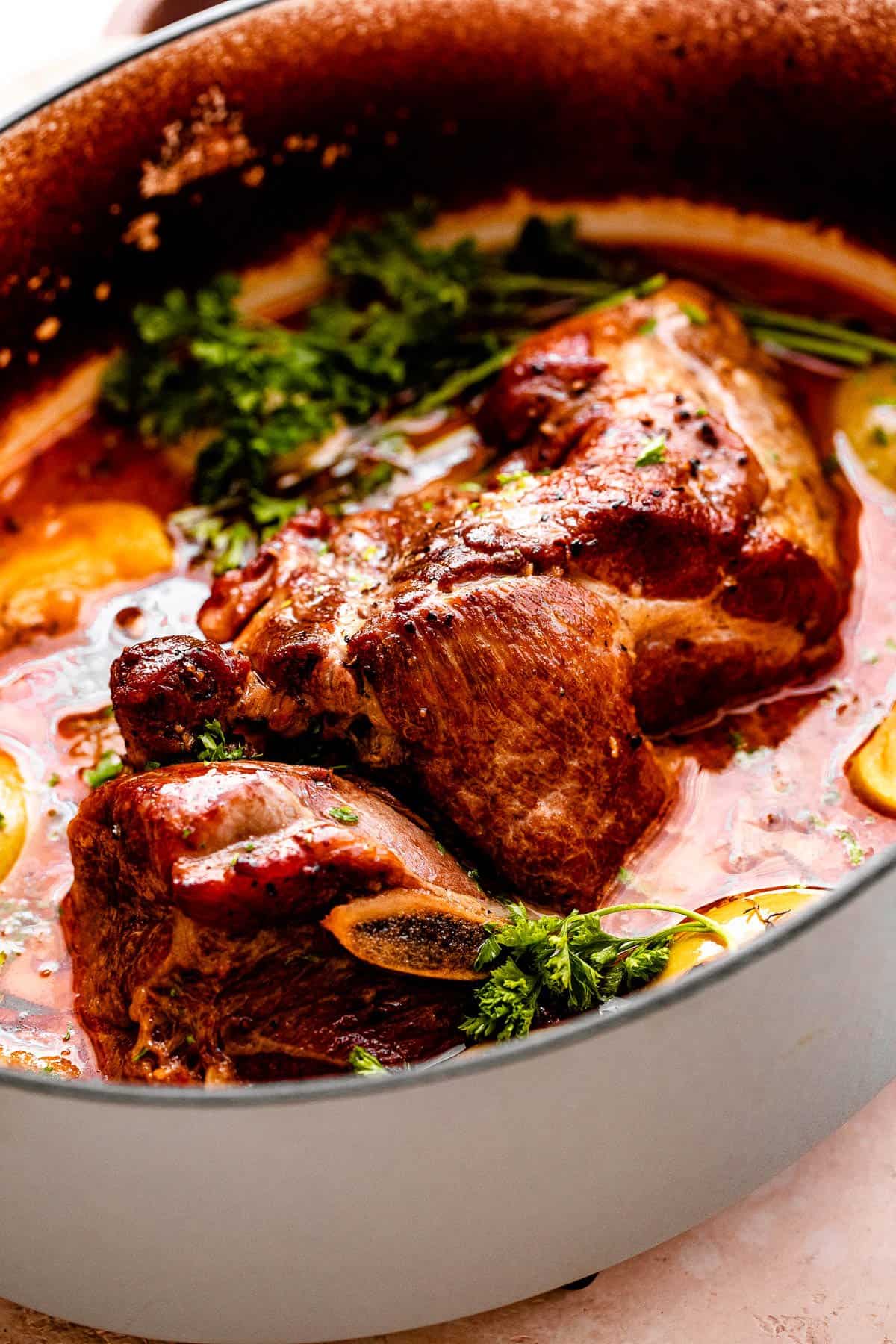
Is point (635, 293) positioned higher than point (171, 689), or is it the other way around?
point (171, 689)

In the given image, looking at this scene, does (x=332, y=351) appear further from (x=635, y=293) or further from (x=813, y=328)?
(x=813, y=328)

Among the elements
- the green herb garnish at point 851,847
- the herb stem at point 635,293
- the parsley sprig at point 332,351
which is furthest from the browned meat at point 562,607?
the parsley sprig at point 332,351

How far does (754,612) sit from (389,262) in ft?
5.53

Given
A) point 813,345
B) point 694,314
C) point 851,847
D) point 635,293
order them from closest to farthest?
point 851,847 < point 694,314 < point 635,293 < point 813,345

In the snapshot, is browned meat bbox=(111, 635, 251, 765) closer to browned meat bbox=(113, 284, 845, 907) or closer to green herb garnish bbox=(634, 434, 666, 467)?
browned meat bbox=(113, 284, 845, 907)

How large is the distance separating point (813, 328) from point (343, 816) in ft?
A: 7.52

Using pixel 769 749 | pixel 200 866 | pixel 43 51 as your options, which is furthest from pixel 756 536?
pixel 43 51

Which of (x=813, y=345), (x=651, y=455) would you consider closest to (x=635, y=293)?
(x=813, y=345)

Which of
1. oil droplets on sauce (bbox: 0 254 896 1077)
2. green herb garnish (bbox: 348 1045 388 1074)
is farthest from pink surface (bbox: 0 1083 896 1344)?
oil droplets on sauce (bbox: 0 254 896 1077)

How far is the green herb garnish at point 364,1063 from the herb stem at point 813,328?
8.17 ft

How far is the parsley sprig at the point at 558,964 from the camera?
2686 millimetres

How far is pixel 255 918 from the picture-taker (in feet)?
8.32

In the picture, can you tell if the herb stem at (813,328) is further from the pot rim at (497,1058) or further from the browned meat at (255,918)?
the pot rim at (497,1058)

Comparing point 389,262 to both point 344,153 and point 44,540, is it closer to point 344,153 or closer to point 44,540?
point 344,153
